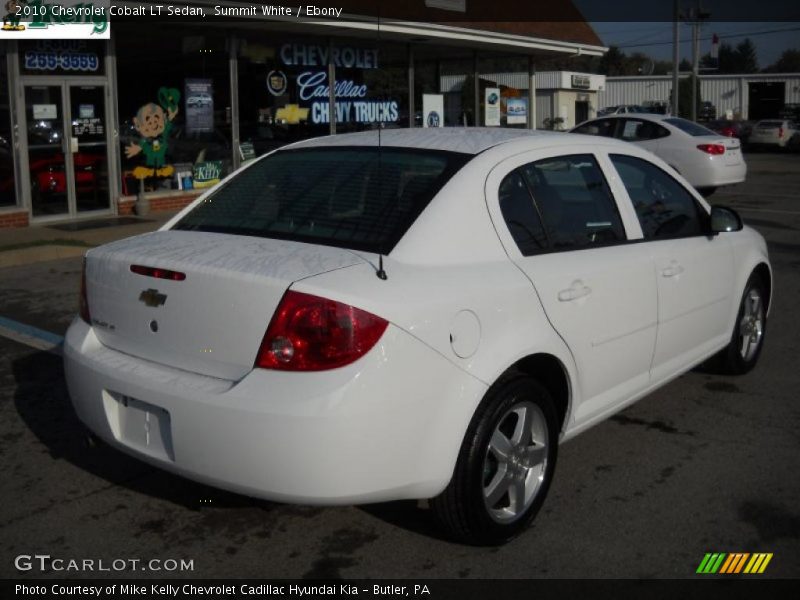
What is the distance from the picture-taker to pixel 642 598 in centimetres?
342

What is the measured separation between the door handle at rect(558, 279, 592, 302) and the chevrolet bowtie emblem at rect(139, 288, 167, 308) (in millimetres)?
1632

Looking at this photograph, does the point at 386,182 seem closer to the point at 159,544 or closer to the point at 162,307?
the point at 162,307

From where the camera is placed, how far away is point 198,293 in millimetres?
3514

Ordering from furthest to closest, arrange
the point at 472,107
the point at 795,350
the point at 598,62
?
1. the point at 598,62
2. the point at 472,107
3. the point at 795,350

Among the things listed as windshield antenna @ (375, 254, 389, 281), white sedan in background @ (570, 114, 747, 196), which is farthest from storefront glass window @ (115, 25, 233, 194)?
windshield antenna @ (375, 254, 389, 281)

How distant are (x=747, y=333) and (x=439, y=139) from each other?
9.22 feet

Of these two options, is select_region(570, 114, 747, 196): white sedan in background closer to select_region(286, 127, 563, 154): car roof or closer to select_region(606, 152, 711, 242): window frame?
select_region(606, 152, 711, 242): window frame

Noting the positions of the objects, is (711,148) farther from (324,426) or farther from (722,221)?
(324,426)

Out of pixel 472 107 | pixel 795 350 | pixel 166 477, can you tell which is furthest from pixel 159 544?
pixel 472 107

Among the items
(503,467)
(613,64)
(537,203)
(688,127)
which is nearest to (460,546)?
(503,467)

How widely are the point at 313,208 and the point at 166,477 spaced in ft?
5.01

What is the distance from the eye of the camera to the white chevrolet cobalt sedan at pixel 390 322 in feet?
10.7

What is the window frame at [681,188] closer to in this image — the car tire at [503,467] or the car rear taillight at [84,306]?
the car tire at [503,467]

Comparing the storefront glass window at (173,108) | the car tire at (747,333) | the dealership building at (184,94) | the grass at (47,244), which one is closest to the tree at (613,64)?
the dealership building at (184,94)
